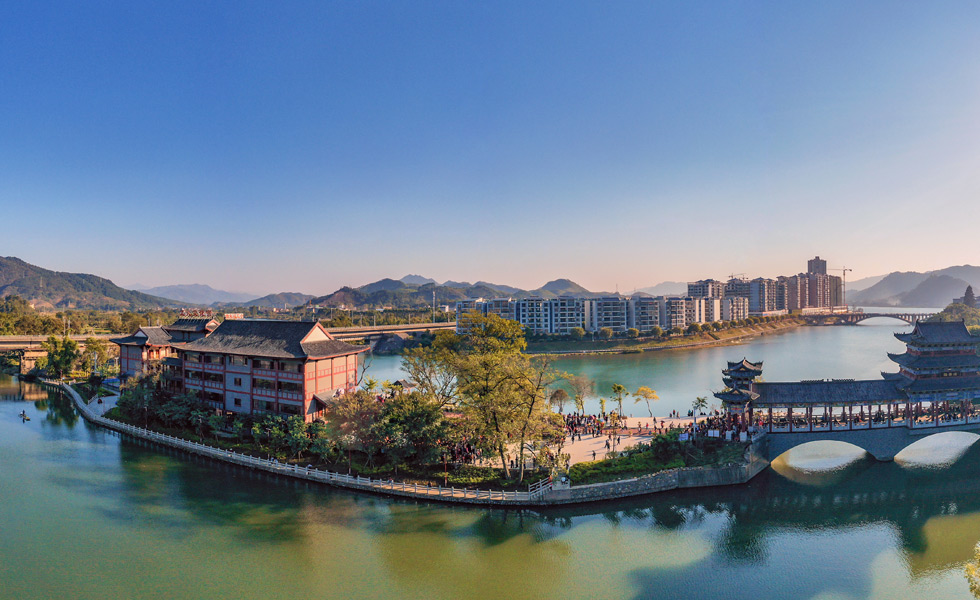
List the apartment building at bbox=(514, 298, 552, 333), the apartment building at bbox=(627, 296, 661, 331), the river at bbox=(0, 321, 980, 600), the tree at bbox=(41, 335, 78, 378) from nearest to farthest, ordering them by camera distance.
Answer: the river at bbox=(0, 321, 980, 600), the tree at bbox=(41, 335, 78, 378), the apartment building at bbox=(514, 298, 552, 333), the apartment building at bbox=(627, 296, 661, 331)

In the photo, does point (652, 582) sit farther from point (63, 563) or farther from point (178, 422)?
point (178, 422)

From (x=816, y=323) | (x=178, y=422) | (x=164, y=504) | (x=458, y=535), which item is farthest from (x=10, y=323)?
(x=816, y=323)

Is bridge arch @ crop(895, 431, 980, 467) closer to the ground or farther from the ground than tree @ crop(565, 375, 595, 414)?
closer to the ground

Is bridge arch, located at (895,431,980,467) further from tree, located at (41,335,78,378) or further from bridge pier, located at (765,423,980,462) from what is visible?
tree, located at (41,335,78,378)

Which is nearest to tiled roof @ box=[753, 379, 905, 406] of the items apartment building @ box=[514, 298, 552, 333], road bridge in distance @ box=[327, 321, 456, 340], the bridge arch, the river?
the bridge arch

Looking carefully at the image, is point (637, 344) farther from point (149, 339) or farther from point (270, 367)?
point (149, 339)

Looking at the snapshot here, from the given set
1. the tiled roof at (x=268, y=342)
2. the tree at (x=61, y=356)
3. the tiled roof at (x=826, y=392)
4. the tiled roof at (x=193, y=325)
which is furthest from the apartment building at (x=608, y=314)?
the tree at (x=61, y=356)
